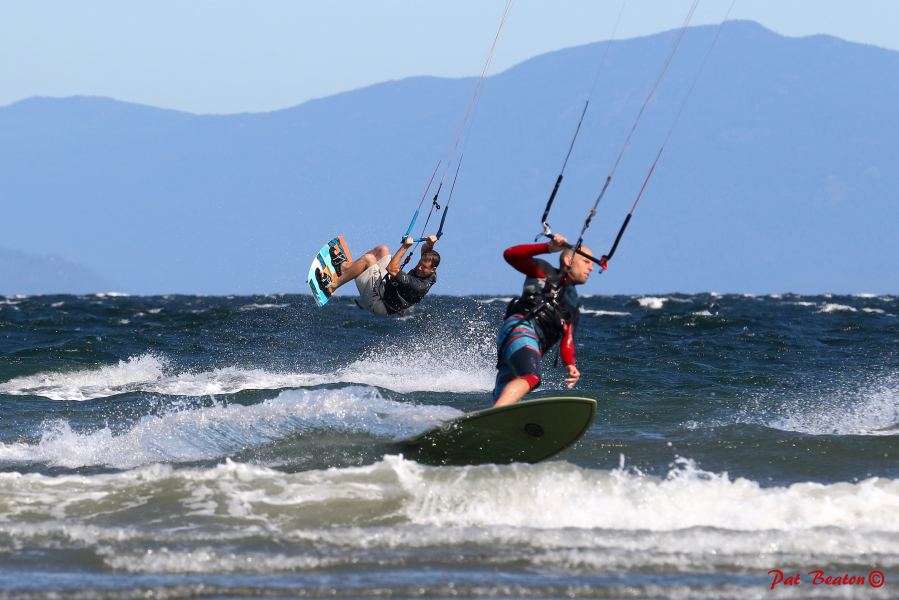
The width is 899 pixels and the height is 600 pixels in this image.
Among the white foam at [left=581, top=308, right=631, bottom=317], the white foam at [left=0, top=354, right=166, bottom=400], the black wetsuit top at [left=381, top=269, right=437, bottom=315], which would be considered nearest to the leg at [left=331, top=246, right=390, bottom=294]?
the black wetsuit top at [left=381, top=269, right=437, bottom=315]

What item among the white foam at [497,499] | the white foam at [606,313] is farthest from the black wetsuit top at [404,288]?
the white foam at [606,313]

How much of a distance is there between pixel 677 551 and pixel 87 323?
73.0 feet

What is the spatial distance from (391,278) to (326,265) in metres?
1.57

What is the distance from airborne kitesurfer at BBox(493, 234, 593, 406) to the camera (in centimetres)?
884

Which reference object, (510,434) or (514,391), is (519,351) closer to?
(514,391)

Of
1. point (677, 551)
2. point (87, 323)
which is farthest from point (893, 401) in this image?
point (87, 323)

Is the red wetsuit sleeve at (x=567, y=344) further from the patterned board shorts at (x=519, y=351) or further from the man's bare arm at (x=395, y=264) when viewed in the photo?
the man's bare arm at (x=395, y=264)

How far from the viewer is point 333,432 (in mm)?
11203

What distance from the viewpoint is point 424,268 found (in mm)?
12594

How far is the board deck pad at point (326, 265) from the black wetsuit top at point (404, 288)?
4.01 feet

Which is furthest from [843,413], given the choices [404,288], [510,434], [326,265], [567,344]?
[326,265]

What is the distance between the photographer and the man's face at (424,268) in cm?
1254

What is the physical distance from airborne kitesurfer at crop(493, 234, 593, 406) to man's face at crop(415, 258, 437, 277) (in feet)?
11.4

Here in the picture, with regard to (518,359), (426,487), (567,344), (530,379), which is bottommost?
(426,487)
